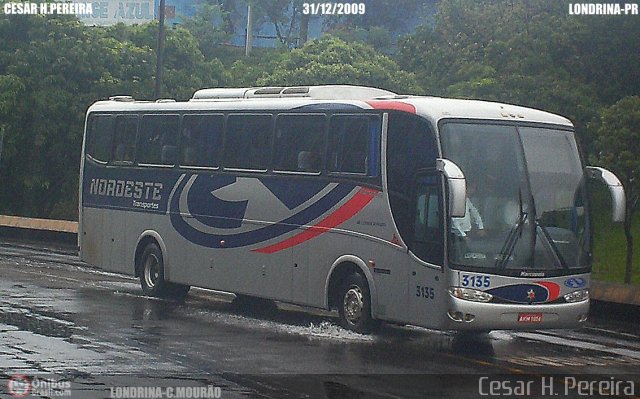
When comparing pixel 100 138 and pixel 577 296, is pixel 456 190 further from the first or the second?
pixel 100 138

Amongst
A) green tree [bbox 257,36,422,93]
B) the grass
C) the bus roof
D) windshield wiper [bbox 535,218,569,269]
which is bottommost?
the grass

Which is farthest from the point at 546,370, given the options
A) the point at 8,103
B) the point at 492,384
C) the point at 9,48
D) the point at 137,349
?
the point at 9,48

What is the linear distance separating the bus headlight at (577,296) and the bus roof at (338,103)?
2.12 meters

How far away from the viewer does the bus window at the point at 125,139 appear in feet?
72.1

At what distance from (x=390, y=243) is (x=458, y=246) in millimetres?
1242

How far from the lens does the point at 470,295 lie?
15.4 metres

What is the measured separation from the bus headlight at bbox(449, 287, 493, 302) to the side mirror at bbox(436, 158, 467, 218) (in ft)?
2.91

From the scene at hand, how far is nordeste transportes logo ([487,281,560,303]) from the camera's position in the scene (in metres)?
15.4

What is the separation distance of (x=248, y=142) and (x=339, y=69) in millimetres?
32812

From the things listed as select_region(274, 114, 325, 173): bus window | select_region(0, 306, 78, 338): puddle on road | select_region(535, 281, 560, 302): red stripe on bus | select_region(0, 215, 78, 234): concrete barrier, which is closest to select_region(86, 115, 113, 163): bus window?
select_region(274, 114, 325, 173): bus window

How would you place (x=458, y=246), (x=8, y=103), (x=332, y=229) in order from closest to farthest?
(x=458, y=246)
(x=332, y=229)
(x=8, y=103)

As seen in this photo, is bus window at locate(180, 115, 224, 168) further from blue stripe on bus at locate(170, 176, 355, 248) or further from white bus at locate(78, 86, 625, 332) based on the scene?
blue stripe on bus at locate(170, 176, 355, 248)

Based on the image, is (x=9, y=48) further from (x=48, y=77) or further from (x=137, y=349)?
(x=137, y=349)

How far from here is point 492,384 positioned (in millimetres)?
12797
